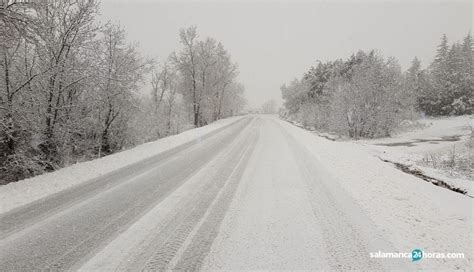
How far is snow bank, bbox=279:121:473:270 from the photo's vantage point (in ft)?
13.3

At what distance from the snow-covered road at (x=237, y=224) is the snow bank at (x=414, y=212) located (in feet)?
0.08

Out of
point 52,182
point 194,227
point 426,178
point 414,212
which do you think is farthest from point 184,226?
point 426,178

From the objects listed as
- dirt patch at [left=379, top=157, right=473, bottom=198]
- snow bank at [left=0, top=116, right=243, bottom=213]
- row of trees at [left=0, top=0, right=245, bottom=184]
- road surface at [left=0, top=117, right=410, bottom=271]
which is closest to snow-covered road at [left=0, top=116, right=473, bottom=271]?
road surface at [left=0, top=117, right=410, bottom=271]

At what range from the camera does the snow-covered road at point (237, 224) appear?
12.3ft

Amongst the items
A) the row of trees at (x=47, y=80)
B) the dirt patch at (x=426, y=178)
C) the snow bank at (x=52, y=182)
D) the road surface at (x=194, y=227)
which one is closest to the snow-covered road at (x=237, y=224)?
the road surface at (x=194, y=227)

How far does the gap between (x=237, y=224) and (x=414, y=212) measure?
3631 millimetres

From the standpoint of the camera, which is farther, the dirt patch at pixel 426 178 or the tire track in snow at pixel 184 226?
the dirt patch at pixel 426 178

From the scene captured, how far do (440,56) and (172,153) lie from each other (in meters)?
62.6

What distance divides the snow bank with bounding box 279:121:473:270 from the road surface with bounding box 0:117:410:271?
1.18ft

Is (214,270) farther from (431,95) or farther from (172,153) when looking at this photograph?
(431,95)

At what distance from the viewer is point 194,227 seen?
4820 millimetres

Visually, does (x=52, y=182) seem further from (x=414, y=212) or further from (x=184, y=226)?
(x=414, y=212)

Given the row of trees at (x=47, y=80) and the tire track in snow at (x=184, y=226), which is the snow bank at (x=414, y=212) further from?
the row of trees at (x=47, y=80)

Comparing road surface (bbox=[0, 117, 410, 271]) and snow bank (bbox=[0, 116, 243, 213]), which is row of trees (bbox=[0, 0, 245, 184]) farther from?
road surface (bbox=[0, 117, 410, 271])
